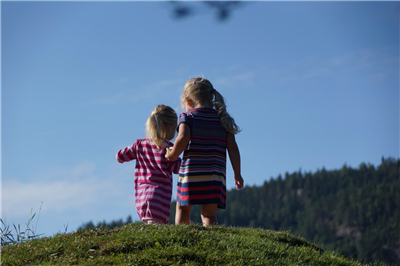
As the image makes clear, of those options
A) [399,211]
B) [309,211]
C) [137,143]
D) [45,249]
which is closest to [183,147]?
[137,143]

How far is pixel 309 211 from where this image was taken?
537 ft

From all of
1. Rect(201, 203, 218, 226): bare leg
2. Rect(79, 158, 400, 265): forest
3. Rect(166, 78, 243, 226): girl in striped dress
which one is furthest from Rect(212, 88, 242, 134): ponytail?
Rect(79, 158, 400, 265): forest

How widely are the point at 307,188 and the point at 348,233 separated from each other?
96.8 feet

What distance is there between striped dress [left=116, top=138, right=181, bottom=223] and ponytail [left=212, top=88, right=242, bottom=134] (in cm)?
77

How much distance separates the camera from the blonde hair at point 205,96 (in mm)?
6848

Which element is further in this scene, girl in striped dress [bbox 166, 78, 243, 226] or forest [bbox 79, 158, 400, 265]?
forest [bbox 79, 158, 400, 265]

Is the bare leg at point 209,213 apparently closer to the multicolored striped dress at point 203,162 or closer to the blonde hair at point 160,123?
the multicolored striped dress at point 203,162

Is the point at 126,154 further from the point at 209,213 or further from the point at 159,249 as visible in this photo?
the point at 159,249

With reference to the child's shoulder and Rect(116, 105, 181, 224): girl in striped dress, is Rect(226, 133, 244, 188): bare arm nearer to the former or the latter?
Rect(116, 105, 181, 224): girl in striped dress

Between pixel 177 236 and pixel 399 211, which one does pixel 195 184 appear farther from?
pixel 399 211

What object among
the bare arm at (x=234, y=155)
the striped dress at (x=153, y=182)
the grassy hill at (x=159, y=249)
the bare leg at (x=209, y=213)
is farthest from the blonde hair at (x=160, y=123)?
the grassy hill at (x=159, y=249)

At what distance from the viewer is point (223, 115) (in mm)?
6820

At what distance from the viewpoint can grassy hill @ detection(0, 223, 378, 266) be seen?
16.9ft

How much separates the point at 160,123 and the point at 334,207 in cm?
16051
